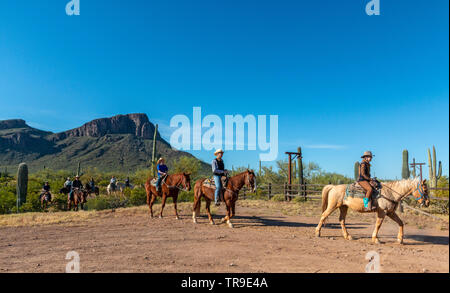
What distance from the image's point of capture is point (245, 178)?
29.1 ft

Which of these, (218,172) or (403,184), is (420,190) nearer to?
(403,184)

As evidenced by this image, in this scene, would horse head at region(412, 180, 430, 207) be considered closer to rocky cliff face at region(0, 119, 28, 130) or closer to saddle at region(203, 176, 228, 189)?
saddle at region(203, 176, 228, 189)

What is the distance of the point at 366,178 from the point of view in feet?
22.0

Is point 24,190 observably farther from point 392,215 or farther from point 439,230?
point 439,230

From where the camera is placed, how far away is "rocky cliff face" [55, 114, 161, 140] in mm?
103312

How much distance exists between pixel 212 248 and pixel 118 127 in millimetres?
109884

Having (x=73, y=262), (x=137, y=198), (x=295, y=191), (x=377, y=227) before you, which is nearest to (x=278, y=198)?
(x=295, y=191)

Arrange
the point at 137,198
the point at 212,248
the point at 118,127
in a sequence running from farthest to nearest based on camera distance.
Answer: the point at 118,127 → the point at 137,198 → the point at 212,248

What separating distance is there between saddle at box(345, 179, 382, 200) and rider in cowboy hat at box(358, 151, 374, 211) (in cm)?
13

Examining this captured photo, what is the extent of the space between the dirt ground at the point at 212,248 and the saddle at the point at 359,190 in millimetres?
1168

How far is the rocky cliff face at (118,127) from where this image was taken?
103312 mm

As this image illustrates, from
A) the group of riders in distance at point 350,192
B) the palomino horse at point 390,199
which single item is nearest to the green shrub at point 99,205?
the group of riders in distance at point 350,192

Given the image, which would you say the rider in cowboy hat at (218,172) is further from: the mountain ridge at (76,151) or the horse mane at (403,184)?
the mountain ridge at (76,151)

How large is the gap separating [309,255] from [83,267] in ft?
14.3
